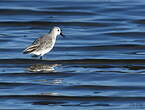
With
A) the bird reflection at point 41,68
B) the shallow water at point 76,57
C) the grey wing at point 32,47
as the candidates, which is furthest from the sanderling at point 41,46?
the bird reflection at point 41,68

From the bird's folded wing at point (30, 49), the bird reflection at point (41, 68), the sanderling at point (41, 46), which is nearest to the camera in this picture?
the bird reflection at point (41, 68)

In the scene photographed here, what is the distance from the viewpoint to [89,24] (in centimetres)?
2352

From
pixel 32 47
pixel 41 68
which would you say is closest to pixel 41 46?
pixel 32 47

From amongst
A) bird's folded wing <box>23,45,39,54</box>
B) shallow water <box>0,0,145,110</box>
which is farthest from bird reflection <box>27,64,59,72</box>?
bird's folded wing <box>23,45,39,54</box>

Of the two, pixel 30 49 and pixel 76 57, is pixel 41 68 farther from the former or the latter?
pixel 76 57

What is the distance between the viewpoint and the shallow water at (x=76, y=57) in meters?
14.7

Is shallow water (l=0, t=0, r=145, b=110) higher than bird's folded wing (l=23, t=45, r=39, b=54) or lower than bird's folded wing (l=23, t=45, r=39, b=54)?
lower

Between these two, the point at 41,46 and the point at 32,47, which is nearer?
the point at 32,47

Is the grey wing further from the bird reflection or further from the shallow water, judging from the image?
the bird reflection

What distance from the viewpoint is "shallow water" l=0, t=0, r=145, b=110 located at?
14661mm

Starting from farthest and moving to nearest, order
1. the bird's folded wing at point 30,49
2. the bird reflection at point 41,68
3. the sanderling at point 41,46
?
the sanderling at point 41,46 < the bird's folded wing at point 30,49 < the bird reflection at point 41,68

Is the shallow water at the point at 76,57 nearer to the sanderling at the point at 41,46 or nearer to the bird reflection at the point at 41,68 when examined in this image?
the bird reflection at the point at 41,68

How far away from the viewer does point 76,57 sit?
62.0 ft

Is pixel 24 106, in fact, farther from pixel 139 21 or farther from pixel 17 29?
pixel 139 21
